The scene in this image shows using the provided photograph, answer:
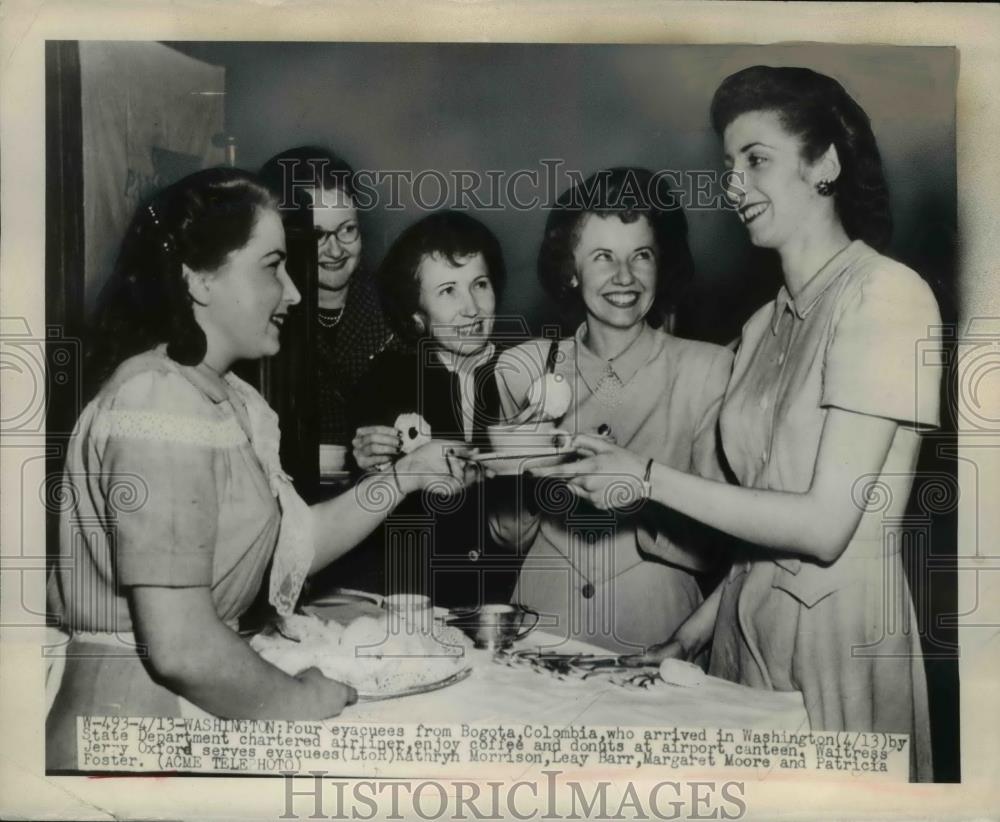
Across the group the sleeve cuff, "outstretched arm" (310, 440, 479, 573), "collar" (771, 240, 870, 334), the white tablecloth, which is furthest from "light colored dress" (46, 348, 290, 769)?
"collar" (771, 240, 870, 334)

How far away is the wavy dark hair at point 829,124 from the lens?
3570 millimetres

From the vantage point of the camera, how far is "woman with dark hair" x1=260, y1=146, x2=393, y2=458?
11.9 feet

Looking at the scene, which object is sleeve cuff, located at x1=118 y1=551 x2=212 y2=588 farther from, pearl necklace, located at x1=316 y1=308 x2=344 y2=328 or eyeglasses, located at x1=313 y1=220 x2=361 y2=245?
eyeglasses, located at x1=313 y1=220 x2=361 y2=245

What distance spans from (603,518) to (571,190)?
100cm

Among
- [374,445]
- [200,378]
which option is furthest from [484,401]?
[200,378]

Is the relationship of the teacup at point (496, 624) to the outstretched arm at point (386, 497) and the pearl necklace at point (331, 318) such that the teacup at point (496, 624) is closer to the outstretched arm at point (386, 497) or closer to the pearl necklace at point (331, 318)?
the outstretched arm at point (386, 497)

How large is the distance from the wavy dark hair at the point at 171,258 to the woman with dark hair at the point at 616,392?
3.01 feet

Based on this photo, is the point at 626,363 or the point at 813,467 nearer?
the point at 813,467

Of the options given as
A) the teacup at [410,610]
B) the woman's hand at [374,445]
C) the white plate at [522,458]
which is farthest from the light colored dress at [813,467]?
the woman's hand at [374,445]

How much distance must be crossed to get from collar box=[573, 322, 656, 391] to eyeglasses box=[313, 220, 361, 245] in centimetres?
78

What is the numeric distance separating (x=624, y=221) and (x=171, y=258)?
1369 mm

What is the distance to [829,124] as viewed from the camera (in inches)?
141

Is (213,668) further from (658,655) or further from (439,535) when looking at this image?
(658,655)

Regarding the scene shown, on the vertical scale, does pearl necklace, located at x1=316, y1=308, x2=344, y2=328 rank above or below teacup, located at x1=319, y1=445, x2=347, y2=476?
above
